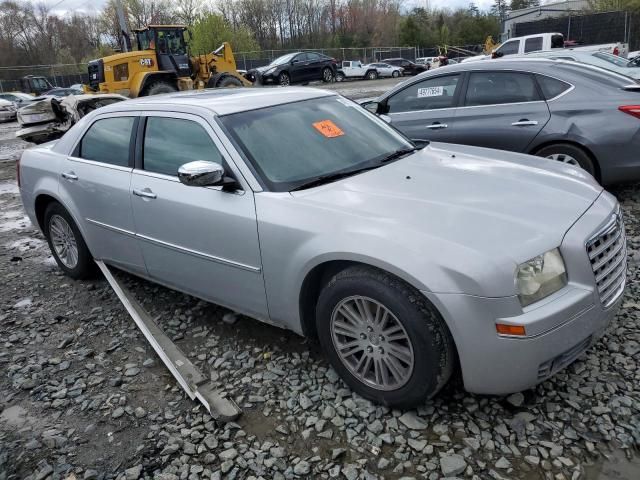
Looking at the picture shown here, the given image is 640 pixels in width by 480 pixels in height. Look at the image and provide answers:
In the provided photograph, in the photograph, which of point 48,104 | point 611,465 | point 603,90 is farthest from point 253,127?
point 48,104

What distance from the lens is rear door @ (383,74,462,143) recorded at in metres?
6.10

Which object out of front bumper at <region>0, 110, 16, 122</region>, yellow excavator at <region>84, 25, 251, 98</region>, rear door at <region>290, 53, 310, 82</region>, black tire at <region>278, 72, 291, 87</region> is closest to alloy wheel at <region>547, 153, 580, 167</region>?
yellow excavator at <region>84, 25, 251, 98</region>

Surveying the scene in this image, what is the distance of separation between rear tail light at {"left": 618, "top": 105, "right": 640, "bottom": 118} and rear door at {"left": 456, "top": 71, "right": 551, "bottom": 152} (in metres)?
0.67

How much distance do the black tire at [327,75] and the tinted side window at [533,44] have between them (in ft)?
42.0

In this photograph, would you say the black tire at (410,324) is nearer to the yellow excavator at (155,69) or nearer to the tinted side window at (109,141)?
the tinted side window at (109,141)

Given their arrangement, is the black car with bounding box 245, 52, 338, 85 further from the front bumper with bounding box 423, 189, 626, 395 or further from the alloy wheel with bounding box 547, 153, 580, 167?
the front bumper with bounding box 423, 189, 626, 395

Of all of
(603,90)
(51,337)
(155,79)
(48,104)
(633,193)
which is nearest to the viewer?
(51,337)

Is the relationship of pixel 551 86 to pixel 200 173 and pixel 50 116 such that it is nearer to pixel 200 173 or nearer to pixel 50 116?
pixel 200 173

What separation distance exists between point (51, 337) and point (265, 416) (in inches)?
80.1

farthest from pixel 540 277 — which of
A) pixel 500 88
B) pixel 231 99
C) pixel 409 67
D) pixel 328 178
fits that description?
pixel 409 67

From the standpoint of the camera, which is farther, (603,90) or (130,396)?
(603,90)

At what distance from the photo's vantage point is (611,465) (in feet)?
7.67

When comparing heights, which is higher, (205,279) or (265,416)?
(205,279)

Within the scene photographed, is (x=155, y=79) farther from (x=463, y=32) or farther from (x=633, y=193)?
(x=463, y=32)
